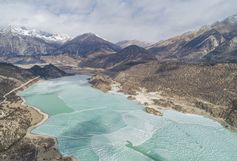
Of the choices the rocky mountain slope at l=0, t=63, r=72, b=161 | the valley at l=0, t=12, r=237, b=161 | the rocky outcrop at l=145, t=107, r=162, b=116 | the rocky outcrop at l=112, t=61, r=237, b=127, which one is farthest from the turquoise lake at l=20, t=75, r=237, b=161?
the rocky outcrop at l=112, t=61, r=237, b=127

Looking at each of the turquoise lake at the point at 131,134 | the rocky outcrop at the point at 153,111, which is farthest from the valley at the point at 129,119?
the rocky outcrop at the point at 153,111

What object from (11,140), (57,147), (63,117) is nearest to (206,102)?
(63,117)

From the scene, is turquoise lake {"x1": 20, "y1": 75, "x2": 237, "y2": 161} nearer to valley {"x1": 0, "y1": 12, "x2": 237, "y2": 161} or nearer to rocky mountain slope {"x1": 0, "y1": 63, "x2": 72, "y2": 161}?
valley {"x1": 0, "y1": 12, "x2": 237, "y2": 161}

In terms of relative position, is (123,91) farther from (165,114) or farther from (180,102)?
(165,114)

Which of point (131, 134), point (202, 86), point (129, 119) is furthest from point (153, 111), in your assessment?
point (202, 86)

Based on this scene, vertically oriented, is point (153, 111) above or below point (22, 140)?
above

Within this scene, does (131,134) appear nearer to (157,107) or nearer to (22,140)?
(22,140)

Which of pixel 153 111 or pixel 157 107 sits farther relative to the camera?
pixel 157 107

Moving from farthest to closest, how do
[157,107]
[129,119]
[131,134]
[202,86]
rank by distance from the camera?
[202,86] < [157,107] < [129,119] < [131,134]

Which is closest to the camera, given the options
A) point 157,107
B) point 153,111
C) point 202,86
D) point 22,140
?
point 22,140

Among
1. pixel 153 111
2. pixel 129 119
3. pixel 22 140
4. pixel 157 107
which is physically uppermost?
pixel 157 107
